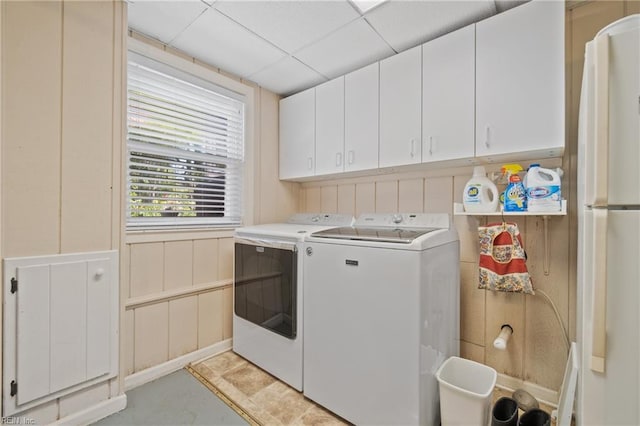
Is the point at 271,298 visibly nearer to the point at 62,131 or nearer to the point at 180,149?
the point at 180,149

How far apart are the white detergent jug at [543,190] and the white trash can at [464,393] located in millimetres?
908

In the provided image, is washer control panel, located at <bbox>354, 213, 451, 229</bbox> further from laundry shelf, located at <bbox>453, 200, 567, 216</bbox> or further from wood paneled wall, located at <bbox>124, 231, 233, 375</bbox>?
wood paneled wall, located at <bbox>124, 231, 233, 375</bbox>

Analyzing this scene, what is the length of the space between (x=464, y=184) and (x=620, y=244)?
1099mm

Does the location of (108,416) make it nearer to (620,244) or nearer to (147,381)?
(147,381)

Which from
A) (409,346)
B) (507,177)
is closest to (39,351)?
(409,346)

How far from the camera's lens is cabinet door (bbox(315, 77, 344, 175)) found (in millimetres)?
2236

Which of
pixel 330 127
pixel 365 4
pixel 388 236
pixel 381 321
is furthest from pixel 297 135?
pixel 381 321

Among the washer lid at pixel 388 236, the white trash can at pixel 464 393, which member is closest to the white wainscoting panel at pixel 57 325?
the washer lid at pixel 388 236

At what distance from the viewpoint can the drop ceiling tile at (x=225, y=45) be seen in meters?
1.77

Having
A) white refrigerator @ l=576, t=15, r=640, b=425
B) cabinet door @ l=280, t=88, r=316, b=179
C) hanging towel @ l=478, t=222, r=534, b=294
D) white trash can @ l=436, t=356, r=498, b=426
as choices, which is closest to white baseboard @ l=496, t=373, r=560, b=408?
white trash can @ l=436, t=356, r=498, b=426

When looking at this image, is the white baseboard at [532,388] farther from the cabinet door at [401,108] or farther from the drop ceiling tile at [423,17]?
the drop ceiling tile at [423,17]

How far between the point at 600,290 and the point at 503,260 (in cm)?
82

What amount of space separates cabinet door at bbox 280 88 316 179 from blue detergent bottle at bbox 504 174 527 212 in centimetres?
142

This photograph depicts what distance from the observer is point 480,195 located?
170cm
